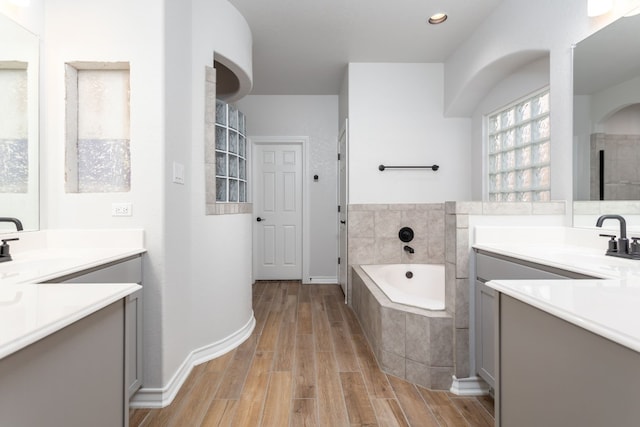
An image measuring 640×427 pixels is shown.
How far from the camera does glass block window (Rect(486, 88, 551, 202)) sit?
8.25 ft

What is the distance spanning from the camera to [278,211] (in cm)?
450

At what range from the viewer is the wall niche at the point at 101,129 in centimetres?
181

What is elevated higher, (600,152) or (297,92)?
(297,92)

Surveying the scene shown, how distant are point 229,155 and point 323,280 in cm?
236

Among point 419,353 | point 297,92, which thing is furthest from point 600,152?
point 297,92

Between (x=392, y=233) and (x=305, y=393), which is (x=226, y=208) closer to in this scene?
(x=305, y=393)

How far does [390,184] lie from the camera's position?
3.50 metres

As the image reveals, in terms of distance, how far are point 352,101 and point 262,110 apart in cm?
148

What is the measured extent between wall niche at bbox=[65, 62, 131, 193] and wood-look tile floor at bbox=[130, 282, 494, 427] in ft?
4.08

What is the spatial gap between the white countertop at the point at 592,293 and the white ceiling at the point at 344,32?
85.2 inches

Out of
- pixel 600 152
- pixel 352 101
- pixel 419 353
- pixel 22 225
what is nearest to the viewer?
pixel 22 225

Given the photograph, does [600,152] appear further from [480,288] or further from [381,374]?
[381,374]

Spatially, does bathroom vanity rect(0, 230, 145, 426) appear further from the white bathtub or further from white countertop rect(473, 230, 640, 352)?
the white bathtub

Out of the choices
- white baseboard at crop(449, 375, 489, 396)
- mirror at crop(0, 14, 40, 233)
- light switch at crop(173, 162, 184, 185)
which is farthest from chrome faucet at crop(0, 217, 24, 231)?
white baseboard at crop(449, 375, 489, 396)
